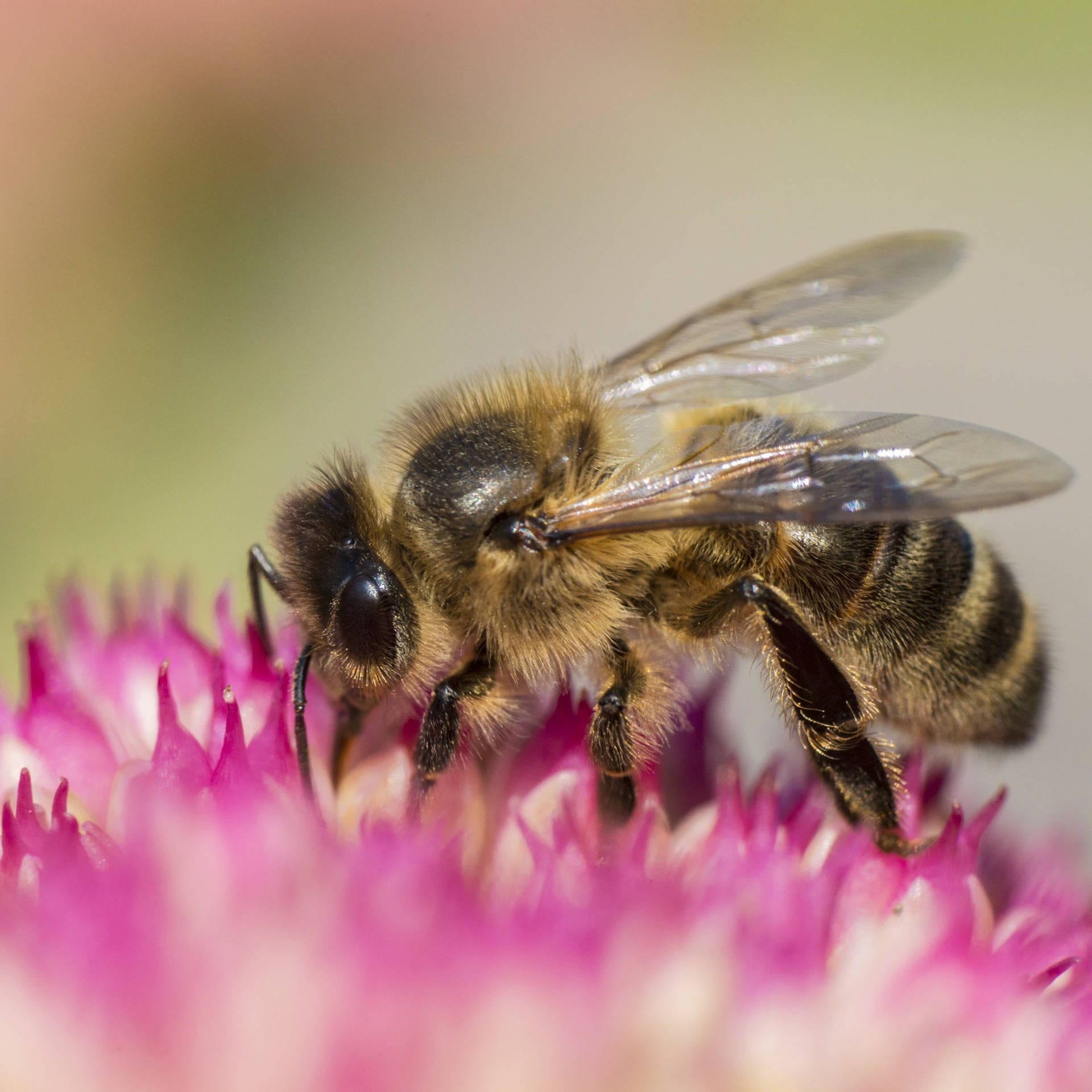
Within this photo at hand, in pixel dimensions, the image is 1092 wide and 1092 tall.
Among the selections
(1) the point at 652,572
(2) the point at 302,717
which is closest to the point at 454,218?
(1) the point at 652,572

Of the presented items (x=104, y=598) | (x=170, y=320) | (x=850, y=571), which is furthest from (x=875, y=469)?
(x=170, y=320)

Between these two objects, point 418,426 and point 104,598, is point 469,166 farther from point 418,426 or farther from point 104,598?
point 418,426

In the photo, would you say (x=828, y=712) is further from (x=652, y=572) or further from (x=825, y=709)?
(x=652, y=572)

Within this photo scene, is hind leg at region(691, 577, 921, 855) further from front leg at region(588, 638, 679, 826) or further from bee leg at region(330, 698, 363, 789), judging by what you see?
bee leg at region(330, 698, 363, 789)

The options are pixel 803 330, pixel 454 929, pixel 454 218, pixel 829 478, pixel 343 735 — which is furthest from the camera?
pixel 454 218

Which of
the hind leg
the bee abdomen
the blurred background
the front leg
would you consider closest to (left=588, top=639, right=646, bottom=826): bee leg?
the front leg

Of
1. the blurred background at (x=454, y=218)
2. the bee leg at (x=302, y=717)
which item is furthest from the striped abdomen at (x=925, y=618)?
the blurred background at (x=454, y=218)
